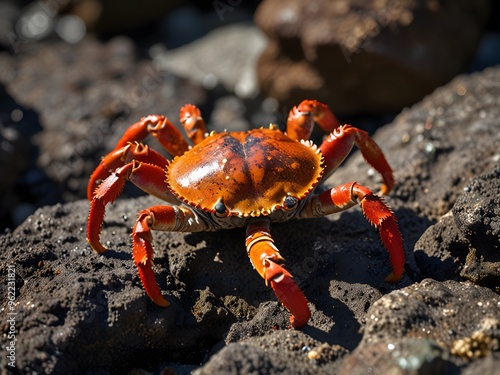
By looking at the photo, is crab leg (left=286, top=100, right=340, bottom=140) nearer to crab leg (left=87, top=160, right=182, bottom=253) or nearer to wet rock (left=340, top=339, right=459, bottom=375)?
crab leg (left=87, top=160, right=182, bottom=253)

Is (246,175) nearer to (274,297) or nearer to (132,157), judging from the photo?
(274,297)

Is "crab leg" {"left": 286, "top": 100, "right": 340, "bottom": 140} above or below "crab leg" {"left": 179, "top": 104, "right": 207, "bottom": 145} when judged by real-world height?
above

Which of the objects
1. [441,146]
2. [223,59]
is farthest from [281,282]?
[223,59]

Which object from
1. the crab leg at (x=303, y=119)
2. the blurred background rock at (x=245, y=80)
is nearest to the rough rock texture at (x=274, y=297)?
the crab leg at (x=303, y=119)

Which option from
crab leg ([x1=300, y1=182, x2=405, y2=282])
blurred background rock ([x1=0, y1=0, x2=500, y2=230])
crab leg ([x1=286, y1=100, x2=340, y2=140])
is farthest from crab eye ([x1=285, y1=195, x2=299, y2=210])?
blurred background rock ([x1=0, y1=0, x2=500, y2=230])

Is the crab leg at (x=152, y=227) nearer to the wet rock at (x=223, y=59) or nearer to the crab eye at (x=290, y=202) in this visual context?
the crab eye at (x=290, y=202)

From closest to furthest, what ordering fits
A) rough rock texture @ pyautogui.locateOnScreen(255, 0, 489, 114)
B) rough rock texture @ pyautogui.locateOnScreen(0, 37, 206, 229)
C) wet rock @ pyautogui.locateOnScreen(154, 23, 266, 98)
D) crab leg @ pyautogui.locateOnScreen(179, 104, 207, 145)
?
crab leg @ pyautogui.locateOnScreen(179, 104, 207, 145) → rough rock texture @ pyautogui.locateOnScreen(0, 37, 206, 229) → rough rock texture @ pyautogui.locateOnScreen(255, 0, 489, 114) → wet rock @ pyautogui.locateOnScreen(154, 23, 266, 98)
